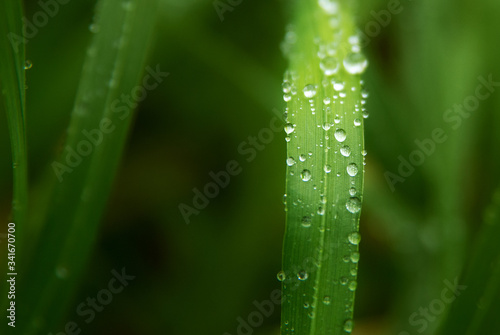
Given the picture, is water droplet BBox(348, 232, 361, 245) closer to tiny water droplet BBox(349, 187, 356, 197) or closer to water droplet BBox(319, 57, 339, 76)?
tiny water droplet BBox(349, 187, 356, 197)

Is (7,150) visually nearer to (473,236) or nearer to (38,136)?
(38,136)

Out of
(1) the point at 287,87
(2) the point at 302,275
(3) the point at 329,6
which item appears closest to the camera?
(2) the point at 302,275

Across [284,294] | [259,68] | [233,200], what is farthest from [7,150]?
[284,294]

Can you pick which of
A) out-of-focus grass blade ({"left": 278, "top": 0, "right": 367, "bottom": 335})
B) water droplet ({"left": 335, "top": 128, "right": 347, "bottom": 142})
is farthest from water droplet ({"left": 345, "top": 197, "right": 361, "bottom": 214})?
water droplet ({"left": 335, "top": 128, "right": 347, "bottom": 142})

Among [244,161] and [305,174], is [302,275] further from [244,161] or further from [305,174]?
[244,161]

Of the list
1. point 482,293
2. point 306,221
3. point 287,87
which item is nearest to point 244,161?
point 287,87

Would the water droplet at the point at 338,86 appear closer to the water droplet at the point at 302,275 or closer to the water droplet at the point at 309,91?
the water droplet at the point at 309,91
